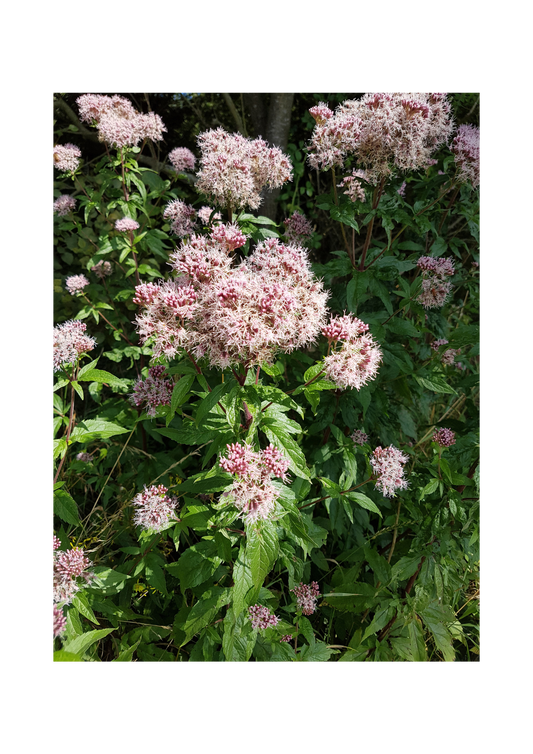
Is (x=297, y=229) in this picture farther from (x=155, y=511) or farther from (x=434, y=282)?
(x=155, y=511)

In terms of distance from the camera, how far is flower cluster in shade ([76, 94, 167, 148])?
2750mm

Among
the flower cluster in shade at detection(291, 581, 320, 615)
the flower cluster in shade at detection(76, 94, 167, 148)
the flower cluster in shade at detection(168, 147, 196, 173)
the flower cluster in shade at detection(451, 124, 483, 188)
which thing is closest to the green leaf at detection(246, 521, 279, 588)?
the flower cluster in shade at detection(291, 581, 320, 615)

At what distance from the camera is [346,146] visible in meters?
2.30

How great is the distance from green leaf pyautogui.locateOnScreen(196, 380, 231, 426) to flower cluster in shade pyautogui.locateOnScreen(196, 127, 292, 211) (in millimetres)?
1177

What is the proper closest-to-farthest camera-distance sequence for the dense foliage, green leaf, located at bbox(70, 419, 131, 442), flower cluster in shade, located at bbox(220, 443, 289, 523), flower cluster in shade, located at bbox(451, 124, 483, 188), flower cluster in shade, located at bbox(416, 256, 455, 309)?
flower cluster in shade, located at bbox(220, 443, 289, 523) < the dense foliage < green leaf, located at bbox(70, 419, 131, 442) < flower cluster in shade, located at bbox(451, 124, 483, 188) < flower cluster in shade, located at bbox(416, 256, 455, 309)

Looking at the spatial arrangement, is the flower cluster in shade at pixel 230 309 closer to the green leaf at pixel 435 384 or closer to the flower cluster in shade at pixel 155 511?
the flower cluster in shade at pixel 155 511

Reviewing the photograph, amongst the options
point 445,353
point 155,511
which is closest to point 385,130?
point 445,353

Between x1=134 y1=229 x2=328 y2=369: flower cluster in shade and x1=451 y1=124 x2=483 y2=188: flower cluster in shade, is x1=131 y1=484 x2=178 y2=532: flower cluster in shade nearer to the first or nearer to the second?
x1=134 y1=229 x2=328 y2=369: flower cluster in shade

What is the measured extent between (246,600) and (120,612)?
737 millimetres

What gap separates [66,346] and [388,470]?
5.51 ft

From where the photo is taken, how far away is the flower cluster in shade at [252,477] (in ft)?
5.11

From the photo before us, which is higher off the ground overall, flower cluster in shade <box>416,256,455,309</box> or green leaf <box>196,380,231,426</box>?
flower cluster in shade <box>416,256,455,309</box>

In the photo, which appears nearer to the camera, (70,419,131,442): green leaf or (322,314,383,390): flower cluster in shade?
(322,314,383,390): flower cluster in shade

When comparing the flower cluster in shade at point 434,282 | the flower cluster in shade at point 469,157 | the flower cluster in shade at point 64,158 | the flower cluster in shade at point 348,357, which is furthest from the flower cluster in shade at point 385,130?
the flower cluster in shade at point 64,158
